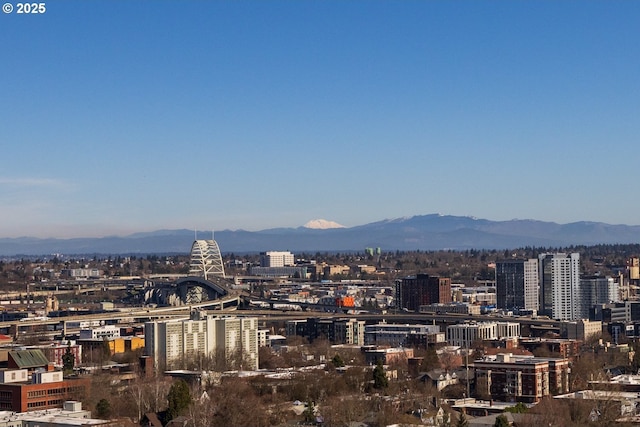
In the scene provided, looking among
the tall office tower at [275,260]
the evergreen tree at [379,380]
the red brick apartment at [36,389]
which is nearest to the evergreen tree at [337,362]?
the evergreen tree at [379,380]

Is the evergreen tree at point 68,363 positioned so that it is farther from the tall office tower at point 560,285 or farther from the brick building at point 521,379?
the tall office tower at point 560,285

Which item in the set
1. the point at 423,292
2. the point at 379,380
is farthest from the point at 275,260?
the point at 379,380

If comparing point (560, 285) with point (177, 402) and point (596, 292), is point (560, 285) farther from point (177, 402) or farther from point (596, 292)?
point (177, 402)

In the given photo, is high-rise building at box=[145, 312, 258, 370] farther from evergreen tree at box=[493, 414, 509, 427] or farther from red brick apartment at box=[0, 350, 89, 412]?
evergreen tree at box=[493, 414, 509, 427]

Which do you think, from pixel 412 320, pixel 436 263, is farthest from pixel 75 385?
pixel 436 263

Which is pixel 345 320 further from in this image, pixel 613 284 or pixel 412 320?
pixel 613 284
